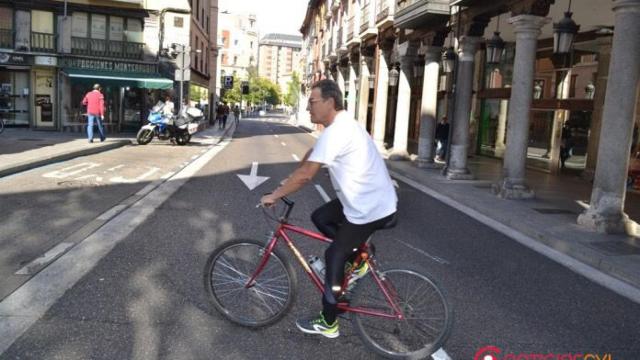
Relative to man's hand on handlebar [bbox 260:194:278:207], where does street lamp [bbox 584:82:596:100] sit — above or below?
above

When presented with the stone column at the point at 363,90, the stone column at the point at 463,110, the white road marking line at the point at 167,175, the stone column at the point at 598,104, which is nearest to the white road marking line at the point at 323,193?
the white road marking line at the point at 167,175

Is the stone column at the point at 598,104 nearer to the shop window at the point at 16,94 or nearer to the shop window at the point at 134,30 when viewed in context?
the shop window at the point at 134,30

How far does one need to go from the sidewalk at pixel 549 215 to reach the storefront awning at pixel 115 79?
14.7m

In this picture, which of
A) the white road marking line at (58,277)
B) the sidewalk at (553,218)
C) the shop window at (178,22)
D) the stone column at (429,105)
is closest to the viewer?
the white road marking line at (58,277)

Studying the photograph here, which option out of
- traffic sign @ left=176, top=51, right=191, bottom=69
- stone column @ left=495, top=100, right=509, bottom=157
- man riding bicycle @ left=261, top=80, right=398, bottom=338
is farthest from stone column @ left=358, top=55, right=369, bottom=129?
man riding bicycle @ left=261, top=80, right=398, bottom=338

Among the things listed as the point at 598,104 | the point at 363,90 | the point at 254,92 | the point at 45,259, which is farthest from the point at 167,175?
the point at 254,92

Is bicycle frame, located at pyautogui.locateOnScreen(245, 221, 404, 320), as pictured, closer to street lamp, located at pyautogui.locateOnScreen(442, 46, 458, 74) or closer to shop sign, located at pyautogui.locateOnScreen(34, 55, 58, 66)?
street lamp, located at pyautogui.locateOnScreen(442, 46, 458, 74)

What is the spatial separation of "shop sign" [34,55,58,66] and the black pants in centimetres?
2635

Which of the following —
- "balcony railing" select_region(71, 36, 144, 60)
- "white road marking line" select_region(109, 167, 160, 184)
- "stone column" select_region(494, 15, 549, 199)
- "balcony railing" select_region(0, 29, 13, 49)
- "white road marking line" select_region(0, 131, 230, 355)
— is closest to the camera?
"white road marking line" select_region(0, 131, 230, 355)

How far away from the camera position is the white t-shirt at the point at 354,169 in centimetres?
368

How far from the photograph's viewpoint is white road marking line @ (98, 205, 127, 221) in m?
7.94

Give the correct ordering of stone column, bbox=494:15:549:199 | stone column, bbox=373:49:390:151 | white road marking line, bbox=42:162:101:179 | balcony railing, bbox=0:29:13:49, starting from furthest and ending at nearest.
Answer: balcony railing, bbox=0:29:13:49 → stone column, bbox=373:49:390:151 → stone column, bbox=494:15:549:199 → white road marking line, bbox=42:162:101:179

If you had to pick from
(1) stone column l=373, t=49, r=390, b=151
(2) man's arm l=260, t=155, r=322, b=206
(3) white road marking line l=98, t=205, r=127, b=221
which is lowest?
(3) white road marking line l=98, t=205, r=127, b=221

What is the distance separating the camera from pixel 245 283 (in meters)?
4.45
